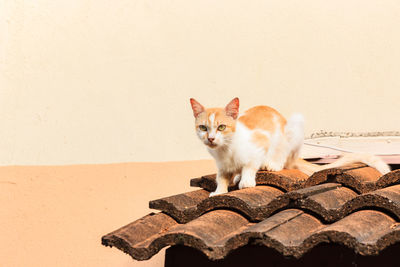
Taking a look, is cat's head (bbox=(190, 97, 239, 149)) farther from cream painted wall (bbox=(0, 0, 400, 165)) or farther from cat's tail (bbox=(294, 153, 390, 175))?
cream painted wall (bbox=(0, 0, 400, 165))

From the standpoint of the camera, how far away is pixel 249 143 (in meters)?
2.46

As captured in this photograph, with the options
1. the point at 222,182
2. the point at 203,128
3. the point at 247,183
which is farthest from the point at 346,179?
the point at 203,128

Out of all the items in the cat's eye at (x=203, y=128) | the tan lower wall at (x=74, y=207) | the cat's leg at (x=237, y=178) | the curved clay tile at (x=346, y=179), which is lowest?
the tan lower wall at (x=74, y=207)

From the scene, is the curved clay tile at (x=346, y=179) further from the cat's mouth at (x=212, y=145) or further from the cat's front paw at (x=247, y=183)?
the cat's mouth at (x=212, y=145)

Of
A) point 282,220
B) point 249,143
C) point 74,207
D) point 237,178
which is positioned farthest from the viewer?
point 74,207

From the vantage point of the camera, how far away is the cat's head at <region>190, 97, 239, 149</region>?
233 cm

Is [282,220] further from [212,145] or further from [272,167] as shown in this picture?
[272,167]

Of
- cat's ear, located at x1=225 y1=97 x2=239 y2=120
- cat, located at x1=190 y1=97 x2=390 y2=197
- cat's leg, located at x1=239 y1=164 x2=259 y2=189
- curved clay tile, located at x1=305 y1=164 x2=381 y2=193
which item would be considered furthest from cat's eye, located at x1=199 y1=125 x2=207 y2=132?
curved clay tile, located at x1=305 y1=164 x2=381 y2=193

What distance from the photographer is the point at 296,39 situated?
3.96 metres

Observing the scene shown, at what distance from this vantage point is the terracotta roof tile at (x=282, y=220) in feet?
4.64

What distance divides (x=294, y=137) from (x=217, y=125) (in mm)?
552

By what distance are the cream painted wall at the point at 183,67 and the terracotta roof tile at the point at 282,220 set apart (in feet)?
5.71

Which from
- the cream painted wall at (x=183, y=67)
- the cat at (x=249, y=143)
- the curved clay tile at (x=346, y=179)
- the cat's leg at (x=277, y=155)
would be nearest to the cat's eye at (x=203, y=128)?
the cat at (x=249, y=143)

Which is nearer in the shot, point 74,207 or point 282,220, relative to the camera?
point 282,220
